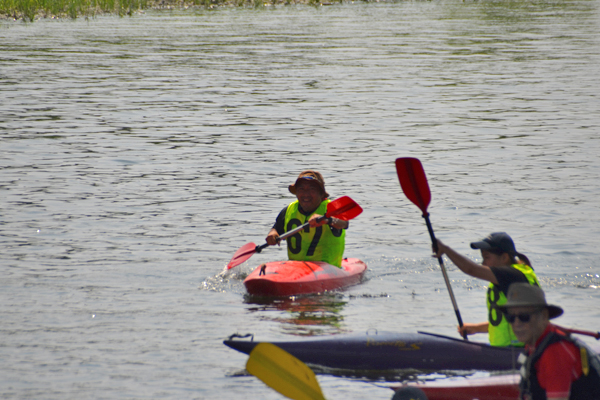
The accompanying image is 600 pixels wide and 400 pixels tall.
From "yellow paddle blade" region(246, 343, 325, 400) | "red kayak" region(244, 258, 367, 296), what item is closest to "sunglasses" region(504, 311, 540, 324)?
"yellow paddle blade" region(246, 343, 325, 400)

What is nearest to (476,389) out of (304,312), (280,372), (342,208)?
(280,372)

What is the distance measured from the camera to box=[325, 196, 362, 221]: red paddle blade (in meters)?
8.00

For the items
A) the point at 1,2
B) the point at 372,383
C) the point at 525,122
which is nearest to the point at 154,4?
the point at 1,2

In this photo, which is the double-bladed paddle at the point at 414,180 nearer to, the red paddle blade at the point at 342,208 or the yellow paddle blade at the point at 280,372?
the red paddle blade at the point at 342,208

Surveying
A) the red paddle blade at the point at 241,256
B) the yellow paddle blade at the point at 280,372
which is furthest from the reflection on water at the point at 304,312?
the yellow paddle blade at the point at 280,372

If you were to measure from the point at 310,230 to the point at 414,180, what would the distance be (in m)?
2.24

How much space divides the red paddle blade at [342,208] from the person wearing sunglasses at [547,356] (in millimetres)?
4170

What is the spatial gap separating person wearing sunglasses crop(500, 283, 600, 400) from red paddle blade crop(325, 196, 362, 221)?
4.17 m

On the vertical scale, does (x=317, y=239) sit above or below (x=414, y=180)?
below

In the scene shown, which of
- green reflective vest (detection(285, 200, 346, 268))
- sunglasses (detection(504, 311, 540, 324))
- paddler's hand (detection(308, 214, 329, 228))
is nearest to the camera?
sunglasses (detection(504, 311, 540, 324))

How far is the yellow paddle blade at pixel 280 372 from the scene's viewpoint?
4523mm

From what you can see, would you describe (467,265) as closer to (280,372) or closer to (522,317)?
(522,317)

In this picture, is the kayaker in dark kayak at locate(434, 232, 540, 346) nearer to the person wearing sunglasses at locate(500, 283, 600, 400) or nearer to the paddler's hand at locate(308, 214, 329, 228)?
the person wearing sunglasses at locate(500, 283, 600, 400)

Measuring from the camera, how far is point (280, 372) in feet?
14.9
